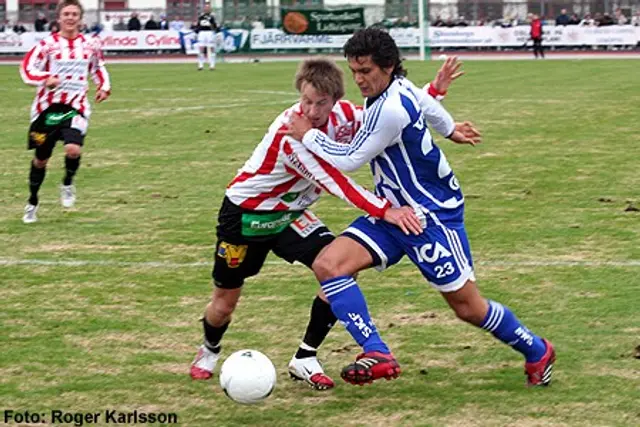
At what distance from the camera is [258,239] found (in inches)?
257

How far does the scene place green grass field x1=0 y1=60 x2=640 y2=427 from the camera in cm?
621

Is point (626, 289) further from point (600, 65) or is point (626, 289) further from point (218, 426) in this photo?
point (600, 65)

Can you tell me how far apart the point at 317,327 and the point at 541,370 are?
3.90 ft

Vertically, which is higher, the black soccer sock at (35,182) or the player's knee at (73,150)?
the player's knee at (73,150)

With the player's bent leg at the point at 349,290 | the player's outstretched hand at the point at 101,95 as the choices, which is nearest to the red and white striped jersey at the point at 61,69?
the player's outstretched hand at the point at 101,95

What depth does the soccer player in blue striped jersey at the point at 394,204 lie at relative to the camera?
609cm

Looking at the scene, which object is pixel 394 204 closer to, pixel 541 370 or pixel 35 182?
pixel 541 370

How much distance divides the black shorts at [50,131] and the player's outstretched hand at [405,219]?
674cm

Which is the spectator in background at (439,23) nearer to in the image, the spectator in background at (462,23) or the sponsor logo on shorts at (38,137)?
the spectator in background at (462,23)

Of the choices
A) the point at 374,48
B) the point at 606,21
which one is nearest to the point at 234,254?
the point at 374,48

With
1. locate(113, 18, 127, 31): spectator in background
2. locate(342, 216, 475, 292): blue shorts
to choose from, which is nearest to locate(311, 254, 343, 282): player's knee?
locate(342, 216, 475, 292): blue shorts

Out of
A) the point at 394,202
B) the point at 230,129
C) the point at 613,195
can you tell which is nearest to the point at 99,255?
the point at 394,202

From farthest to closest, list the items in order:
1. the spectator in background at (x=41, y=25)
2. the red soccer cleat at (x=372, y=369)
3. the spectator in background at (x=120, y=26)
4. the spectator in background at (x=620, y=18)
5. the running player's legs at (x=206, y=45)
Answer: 1. the spectator in background at (x=120, y=26)
2. the spectator in background at (x=41, y=25)
3. the spectator in background at (x=620, y=18)
4. the running player's legs at (x=206, y=45)
5. the red soccer cleat at (x=372, y=369)

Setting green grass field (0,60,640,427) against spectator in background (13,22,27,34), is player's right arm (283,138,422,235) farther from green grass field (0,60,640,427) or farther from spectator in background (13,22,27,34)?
→ spectator in background (13,22,27,34)
